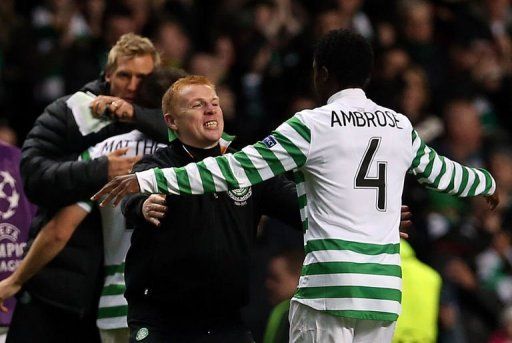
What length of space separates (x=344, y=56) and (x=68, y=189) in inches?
56.6

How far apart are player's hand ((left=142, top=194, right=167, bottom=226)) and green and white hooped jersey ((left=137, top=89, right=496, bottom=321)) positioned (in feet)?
0.31

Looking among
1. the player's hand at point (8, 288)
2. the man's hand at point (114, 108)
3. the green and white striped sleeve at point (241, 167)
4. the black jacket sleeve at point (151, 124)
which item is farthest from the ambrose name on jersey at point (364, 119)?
the player's hand at point (8, 288)

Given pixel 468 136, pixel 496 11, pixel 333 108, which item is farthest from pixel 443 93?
pixel 333 108

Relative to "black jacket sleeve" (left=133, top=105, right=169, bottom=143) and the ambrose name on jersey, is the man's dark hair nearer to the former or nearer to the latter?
the ambrose name on jersey

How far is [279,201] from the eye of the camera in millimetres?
5590

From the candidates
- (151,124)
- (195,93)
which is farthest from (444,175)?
(151,124)

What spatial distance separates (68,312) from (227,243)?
1.24 metres

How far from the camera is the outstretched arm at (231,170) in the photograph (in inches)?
196

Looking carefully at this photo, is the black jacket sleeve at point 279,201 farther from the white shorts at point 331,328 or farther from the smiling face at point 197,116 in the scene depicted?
the white shorts at point 331,328

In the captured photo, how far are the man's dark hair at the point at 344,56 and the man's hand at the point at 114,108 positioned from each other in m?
1.06

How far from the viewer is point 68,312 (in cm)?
627

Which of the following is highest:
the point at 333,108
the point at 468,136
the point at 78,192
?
the point at 333,108

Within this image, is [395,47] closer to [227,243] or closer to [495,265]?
[495,265]

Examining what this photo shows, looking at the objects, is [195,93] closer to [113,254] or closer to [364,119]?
[364,119]
